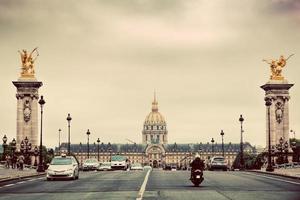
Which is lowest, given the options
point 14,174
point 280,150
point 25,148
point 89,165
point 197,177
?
point 14,174

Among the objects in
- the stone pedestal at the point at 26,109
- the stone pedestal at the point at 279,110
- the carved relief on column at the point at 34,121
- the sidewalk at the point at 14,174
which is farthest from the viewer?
the carved relief on column at the point at 34,121

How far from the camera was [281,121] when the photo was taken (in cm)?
11425

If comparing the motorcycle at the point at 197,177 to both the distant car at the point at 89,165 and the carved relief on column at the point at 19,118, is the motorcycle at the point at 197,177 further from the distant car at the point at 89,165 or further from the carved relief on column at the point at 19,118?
the carved relief on column at the point at 19,118

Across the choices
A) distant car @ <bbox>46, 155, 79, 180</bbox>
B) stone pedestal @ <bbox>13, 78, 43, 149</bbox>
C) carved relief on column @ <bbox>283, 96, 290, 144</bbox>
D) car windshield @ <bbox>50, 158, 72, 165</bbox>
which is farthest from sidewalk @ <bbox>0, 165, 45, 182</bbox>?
carved relief on column @ <bbox>283, 96, 290, 144</bbox>

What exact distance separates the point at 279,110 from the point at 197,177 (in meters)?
79.2

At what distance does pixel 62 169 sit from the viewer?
151 ft

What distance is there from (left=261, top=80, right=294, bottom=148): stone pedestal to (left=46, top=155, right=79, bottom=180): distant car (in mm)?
69777

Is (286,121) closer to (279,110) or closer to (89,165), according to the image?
(279,110)

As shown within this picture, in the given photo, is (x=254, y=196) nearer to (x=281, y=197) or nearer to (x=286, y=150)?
(x=281, y=197)

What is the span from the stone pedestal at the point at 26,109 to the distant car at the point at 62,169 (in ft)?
223

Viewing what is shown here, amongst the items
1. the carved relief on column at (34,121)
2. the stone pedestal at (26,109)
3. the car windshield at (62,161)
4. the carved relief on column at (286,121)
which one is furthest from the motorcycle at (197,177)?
the carved relief on column at (34,121)

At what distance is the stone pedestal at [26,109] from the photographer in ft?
377

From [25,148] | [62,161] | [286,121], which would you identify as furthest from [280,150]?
[62,161]

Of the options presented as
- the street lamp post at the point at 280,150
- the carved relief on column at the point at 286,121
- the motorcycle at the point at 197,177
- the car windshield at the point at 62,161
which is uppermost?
the carved relief on column at the point at 286,121
